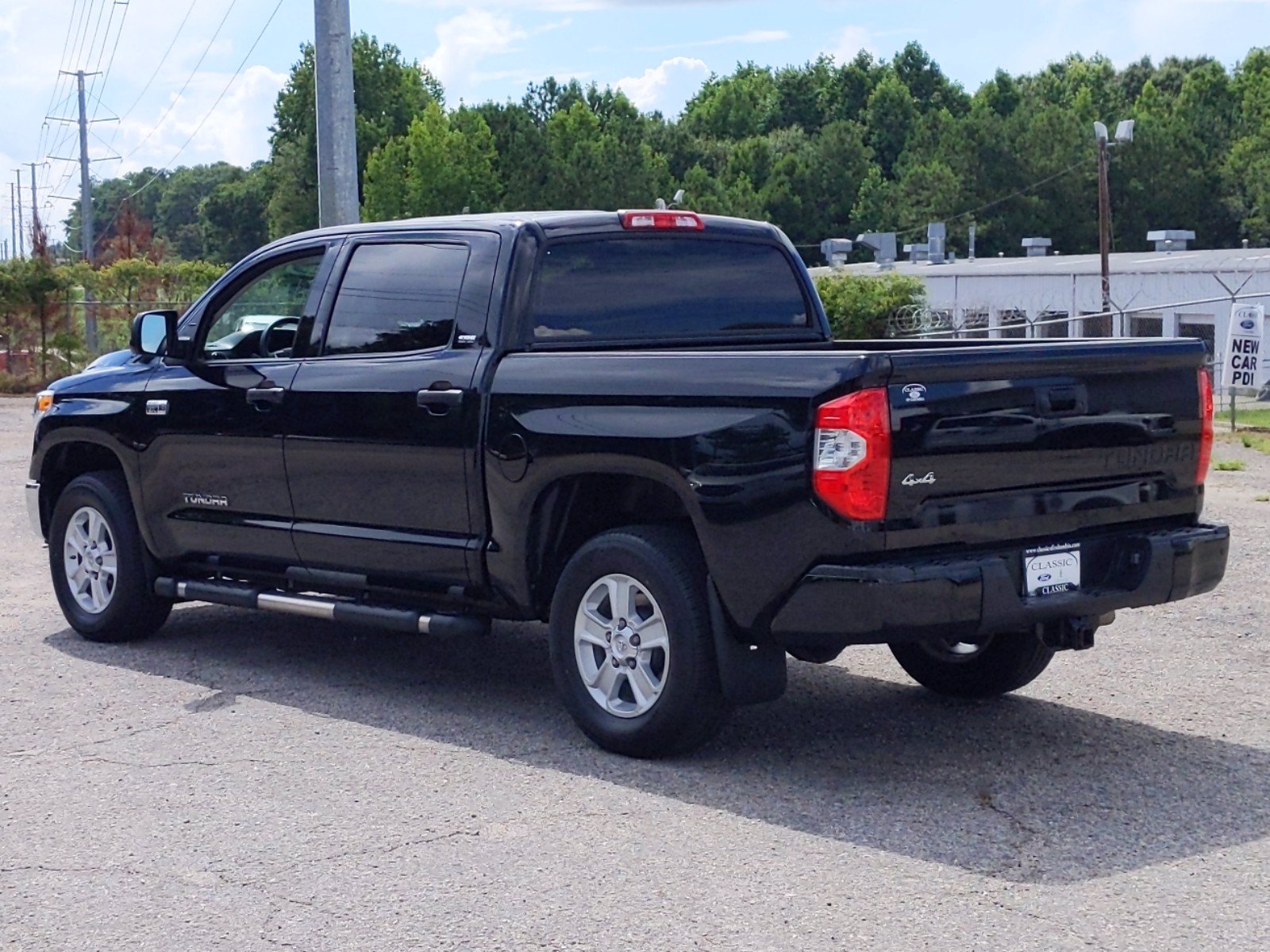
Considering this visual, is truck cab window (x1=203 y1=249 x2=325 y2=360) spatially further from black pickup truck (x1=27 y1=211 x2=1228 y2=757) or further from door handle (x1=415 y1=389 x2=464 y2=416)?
door handle (x1=415 y1=389 x2=464 y2=416)

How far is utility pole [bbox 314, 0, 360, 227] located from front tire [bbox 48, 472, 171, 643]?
29.7 feet

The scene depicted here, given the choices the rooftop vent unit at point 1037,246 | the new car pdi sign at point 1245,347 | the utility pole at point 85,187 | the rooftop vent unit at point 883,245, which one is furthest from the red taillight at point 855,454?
the rooftop vent unit at point 1037,246

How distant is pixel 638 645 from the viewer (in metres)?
6.23

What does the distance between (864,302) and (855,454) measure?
3862cm

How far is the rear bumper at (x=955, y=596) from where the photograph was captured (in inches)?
218

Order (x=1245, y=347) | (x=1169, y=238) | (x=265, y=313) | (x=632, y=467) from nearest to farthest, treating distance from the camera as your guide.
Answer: (x=632, y=467)
(x=265, y=313)
(x=1245, y=347)
(x=1169, y=238)

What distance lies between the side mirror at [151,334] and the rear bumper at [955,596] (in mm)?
3968

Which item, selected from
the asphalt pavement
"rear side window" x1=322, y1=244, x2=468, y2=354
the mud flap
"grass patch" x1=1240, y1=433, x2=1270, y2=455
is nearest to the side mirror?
"rear side window" x1=322, y1=244, x2=468, y2=354

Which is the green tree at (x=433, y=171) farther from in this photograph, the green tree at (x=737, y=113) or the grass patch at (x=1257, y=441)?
the grass patch at (x=1257, y=441)

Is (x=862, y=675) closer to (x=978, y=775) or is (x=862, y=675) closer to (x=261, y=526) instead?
(x=978, y=775)

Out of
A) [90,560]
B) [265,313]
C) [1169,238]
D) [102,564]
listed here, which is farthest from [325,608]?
[1169,238]

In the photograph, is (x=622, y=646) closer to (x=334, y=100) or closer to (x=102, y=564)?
(x=102, y=564)

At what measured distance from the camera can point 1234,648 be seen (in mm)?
8094

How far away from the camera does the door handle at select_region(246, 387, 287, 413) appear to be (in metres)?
7.58
